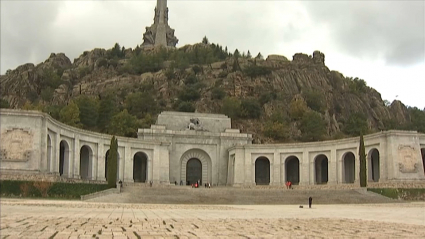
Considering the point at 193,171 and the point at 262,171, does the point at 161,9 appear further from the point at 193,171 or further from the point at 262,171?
the point at 262,171

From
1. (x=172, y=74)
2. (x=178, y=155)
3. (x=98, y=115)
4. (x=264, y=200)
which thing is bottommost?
(x=264, y=200)

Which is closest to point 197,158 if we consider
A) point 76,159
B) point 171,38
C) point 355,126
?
point 76,159

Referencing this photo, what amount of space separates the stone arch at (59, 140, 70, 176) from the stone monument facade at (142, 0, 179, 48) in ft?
256

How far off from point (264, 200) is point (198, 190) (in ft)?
20.5

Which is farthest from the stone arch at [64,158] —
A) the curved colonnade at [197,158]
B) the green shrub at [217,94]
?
the green shrub at [217,94]

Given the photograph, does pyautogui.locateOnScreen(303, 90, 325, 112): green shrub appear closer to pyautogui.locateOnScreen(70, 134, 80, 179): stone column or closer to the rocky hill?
the rocky hill

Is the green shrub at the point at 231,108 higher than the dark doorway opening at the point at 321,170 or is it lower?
higher

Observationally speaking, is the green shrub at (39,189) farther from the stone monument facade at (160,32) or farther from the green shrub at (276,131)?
the stone monument facade at (160,32)

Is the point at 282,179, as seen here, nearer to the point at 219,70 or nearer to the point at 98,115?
the point at 98,115

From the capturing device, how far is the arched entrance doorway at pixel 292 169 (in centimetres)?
5672

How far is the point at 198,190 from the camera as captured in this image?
42250 mm

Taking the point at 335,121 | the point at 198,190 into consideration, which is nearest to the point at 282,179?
the point at 198,190

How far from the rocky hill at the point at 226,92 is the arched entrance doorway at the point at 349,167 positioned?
2578cm

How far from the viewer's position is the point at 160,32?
124 m
